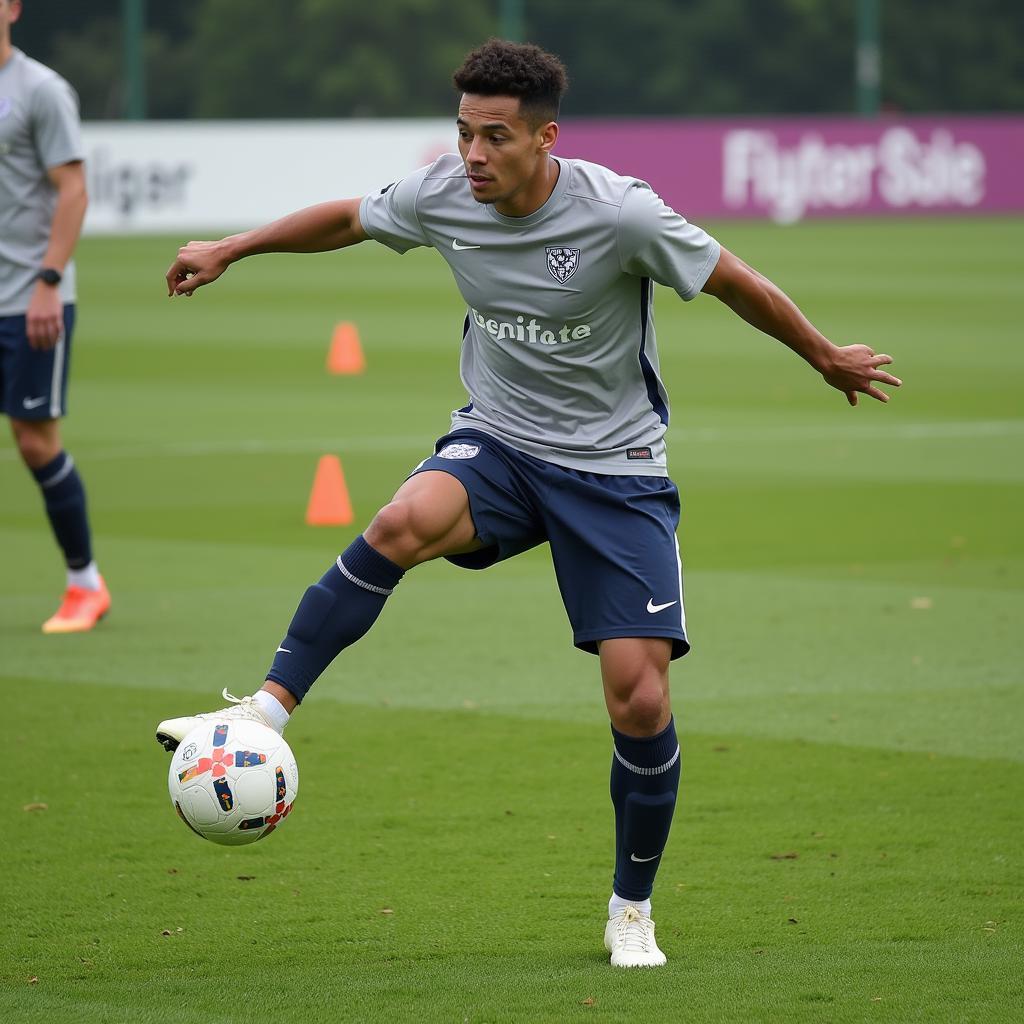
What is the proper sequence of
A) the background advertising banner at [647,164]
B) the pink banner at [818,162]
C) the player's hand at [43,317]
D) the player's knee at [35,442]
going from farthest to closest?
the pink banner at [818,162]
the background advertising banner at [647,164]
the player's knee at [35,442]
the player's hand at [43,317]

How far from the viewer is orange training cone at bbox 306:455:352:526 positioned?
464 inches

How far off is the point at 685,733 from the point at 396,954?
2494 mm

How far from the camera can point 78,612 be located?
9.03m

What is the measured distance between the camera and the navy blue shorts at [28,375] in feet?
28.2

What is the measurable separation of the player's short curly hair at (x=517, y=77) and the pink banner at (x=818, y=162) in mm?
35099

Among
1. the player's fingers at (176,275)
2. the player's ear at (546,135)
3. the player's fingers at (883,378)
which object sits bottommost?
the player's fingers at (883,378)

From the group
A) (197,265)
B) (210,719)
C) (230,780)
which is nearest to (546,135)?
(197,265)

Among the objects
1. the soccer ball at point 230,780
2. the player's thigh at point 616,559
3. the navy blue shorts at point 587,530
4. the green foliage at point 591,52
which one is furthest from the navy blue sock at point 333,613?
the green foliage at point 591,52

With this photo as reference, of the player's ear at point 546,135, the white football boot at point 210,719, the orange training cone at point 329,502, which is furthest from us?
the orange training cone at point 329,502

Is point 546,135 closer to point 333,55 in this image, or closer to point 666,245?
point 666,245

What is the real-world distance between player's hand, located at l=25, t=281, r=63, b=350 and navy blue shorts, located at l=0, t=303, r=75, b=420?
8 centimetres

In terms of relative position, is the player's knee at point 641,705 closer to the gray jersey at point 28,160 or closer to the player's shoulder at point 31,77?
the gray jersey at point 28,160

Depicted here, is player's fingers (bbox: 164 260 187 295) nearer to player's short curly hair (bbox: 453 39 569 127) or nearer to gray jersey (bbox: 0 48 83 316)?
player's short curly hair (bbox: 453 39 569 127)

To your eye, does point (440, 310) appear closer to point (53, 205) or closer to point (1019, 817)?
point (53, 205)
